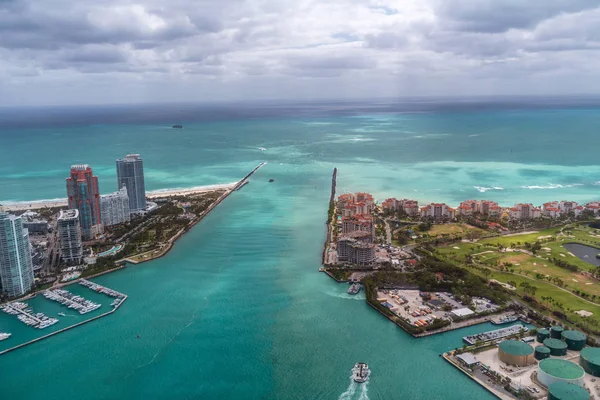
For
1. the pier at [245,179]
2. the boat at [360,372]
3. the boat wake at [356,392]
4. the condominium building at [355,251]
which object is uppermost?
A: the pier at [245,179]

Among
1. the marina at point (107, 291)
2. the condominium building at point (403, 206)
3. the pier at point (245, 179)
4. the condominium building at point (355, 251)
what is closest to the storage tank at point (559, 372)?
the condominium building at point (355, 251)

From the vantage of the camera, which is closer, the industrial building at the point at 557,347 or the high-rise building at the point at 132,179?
the industrial building at the point at 557,347

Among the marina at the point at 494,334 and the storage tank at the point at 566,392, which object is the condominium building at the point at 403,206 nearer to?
the marina at the point at 494,334

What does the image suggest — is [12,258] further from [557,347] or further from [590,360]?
[590,360]

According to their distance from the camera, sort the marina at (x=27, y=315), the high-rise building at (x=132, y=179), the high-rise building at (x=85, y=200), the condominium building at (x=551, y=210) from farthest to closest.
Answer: the high-rise building at (x=132, y=179) → the condominium building at (x=551, y=210) → the high-rise building at (x=85, y=200) → the marina at (x=27, y=315)

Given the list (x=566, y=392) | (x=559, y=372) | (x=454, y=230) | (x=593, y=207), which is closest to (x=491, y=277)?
(x=454, y=230)

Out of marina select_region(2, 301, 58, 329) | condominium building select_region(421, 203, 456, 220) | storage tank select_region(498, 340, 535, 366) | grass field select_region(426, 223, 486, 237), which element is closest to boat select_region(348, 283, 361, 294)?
storage tank select_region(498, 340, 535, 366)
